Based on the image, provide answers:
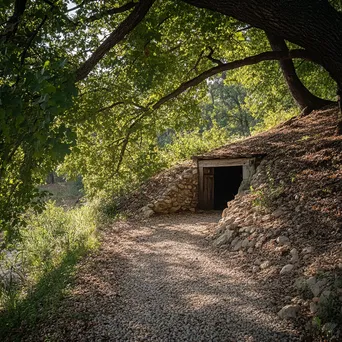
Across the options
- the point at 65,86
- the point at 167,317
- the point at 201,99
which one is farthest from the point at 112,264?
the point at 201,99

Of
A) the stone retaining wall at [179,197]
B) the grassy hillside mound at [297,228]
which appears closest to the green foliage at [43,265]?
the stone retaining wall at [179,197]

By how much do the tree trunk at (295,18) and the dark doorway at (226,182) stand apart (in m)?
8.67

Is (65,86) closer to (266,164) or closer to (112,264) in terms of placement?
(112,264)

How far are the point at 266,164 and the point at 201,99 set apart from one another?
3.05 meters

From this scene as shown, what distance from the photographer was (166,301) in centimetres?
426

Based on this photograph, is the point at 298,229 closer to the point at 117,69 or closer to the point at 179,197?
the point at 117,69

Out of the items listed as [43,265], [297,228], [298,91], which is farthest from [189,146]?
[297,228]

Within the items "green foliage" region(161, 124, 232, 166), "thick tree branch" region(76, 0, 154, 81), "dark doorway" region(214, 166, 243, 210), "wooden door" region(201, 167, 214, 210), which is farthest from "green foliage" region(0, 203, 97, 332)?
"dark doorway" region(214, 166, 243, 210)

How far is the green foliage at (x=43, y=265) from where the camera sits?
4.25m

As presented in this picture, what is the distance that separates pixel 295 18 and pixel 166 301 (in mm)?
4243

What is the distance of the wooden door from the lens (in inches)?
425

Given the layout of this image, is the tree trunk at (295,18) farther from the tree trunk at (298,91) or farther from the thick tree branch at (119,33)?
the tree trunk at (298,91)

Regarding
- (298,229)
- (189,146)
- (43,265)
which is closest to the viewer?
(298,229)

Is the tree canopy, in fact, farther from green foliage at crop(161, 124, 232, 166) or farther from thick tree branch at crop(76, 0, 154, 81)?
green foliage at crop(161, 124, 232, 166)
